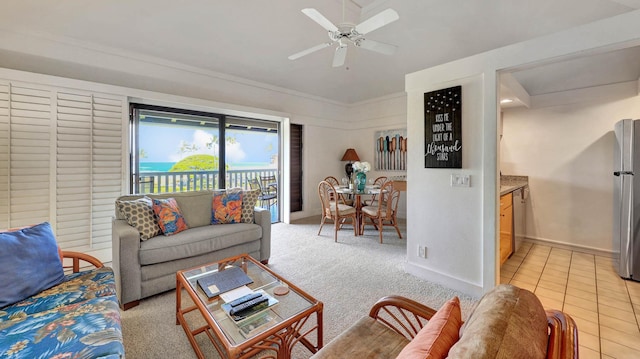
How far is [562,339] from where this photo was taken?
2.21ft

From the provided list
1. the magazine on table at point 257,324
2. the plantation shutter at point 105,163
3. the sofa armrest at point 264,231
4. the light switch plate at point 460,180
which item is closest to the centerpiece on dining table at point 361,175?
the sofa armrest at point 264,231

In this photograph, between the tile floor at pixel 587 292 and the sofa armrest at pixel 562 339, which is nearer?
the sofa armrest at pixel 562 339

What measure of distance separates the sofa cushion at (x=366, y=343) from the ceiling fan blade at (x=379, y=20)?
79.5 inches

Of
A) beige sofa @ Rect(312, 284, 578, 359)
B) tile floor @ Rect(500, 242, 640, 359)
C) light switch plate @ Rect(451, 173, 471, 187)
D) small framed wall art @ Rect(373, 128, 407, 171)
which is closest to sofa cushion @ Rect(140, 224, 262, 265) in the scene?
light switch plate @ Rect(451, 173, 471, 187)

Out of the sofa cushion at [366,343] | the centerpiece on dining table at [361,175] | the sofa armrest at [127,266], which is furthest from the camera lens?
the centerpiece on dining table at [361,175]

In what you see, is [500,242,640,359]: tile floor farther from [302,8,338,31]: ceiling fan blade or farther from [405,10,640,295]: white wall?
[302,8,338,31]: ceiling fan blade

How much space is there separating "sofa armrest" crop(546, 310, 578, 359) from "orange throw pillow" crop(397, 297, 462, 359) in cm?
23

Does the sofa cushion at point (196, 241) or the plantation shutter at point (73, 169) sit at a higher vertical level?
the plantation shutter at point (73, 169)

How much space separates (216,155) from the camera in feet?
14.1

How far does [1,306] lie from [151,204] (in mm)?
1266

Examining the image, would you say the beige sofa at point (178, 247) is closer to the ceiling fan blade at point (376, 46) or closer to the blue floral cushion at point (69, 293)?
the blue floral cushion at point (69, 293)

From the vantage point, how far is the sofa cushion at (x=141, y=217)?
230 cm

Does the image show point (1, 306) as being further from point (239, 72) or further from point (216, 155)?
point (239, 72)

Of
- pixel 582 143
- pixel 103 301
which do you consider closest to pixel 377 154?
pixel 582 143
